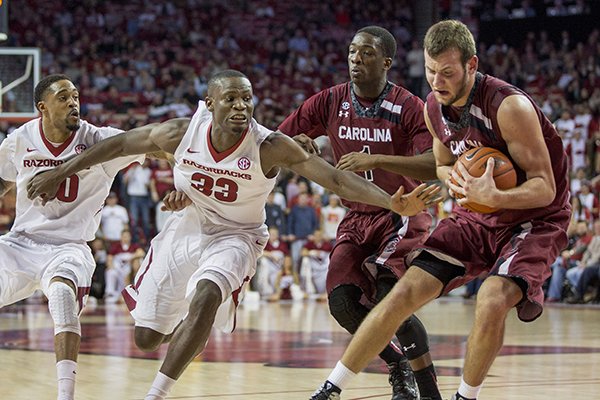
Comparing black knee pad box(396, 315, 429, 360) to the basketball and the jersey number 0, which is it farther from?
the jersey number 0

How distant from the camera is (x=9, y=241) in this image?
618 centimetres

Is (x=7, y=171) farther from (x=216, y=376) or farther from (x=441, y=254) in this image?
(x=441, y=254)

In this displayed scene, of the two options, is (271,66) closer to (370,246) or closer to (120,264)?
(120,264)

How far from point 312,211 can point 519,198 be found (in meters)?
12.9

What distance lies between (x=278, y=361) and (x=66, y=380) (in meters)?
3.13

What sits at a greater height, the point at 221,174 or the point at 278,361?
the point at 221,174

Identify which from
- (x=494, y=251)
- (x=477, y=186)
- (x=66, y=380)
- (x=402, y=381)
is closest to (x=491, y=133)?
(x=477, y=186)

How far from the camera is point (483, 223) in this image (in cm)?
529

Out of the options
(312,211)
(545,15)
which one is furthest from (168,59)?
(545,15)

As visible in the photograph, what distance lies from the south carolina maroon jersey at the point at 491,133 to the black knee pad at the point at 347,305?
3.54ft

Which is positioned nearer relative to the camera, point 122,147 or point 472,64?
point 472,64

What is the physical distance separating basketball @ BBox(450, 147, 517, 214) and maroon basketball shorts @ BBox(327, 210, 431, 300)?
1.10m

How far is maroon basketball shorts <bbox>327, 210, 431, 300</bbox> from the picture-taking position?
618 cm

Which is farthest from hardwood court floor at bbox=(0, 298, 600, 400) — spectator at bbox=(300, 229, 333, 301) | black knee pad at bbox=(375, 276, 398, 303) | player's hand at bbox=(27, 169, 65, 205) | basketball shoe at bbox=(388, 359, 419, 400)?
spectator at bbox=(300, 229, 333, 301)
